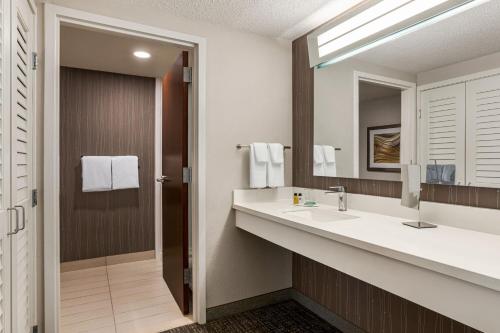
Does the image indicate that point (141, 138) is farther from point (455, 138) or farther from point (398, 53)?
point (455, 138)

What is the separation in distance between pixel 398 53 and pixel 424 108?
36 centimetres

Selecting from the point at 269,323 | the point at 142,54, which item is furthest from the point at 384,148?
the point at 142,54

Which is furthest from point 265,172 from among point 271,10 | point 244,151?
point 271,10

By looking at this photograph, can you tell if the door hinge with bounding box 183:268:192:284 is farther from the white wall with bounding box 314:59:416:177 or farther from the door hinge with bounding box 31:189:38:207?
the white wall with bounding box 314:59:416:177

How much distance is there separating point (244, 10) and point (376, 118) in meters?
1.10

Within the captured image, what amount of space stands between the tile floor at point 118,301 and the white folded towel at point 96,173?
887 millimetres

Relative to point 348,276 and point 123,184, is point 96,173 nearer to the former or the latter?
point 123,184

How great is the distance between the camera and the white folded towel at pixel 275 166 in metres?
2.26

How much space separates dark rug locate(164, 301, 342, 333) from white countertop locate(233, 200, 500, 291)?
0.85 metres

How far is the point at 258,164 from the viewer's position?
7.30ft

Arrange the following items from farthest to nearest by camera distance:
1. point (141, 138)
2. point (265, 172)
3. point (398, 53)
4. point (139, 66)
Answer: point (141, 138), point (139, 66), point (265, 172), point (398, 53)

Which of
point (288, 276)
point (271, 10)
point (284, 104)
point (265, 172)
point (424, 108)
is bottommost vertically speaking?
point (288, 276)

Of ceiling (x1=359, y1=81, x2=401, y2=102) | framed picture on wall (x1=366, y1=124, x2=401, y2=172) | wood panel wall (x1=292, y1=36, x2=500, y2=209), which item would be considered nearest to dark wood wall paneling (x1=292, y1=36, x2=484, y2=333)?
wood panel wall (x1=292, y1=36, x2=500, y2=209)

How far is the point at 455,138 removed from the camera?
144cm
